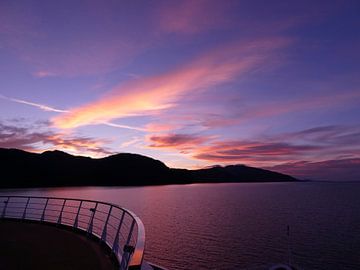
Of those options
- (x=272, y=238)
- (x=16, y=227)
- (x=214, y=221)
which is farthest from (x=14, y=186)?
(x=16, y=227)

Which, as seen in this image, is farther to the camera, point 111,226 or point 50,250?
point 111,226

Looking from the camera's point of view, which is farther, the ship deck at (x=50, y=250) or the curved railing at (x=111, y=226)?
the ship deck at (x=50, y=250)

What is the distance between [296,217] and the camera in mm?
53875

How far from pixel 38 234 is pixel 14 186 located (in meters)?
198

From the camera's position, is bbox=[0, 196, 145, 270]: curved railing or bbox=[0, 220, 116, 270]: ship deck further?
bbox=[0, 220, 116, 270]: ship deck

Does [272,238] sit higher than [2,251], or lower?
lower

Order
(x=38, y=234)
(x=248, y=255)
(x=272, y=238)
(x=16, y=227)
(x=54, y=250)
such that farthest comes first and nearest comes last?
(x=272, y=238), (x=248, y=255), (x=16, y=227), (x=38, y=234), (x=54, y=250)

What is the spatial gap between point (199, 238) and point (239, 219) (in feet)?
56.3

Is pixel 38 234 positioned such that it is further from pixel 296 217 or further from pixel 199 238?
pixel 296 217

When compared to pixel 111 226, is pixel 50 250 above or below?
above

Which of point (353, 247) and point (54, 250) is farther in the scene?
point (353, 247)

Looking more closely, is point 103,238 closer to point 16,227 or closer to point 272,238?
point 16,227

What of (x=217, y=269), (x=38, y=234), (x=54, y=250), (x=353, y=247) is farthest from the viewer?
(x=353, y=247)

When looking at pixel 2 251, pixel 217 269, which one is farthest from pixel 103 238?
pixel 217 269
